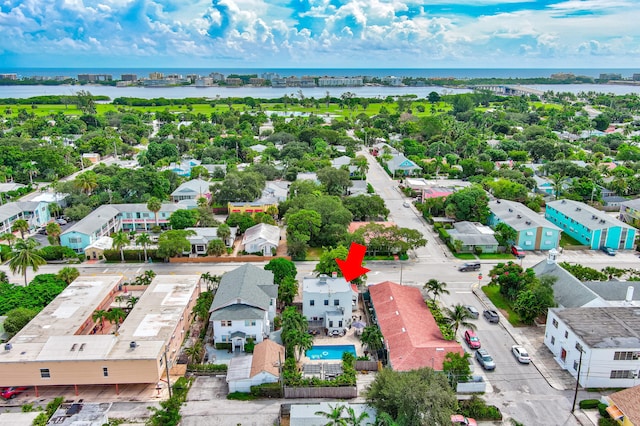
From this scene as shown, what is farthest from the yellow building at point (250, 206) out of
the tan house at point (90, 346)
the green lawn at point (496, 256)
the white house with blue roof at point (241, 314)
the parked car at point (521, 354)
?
the parked car at point (521, 354)

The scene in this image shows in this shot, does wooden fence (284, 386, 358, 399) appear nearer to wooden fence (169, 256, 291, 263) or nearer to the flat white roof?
the flat white roof

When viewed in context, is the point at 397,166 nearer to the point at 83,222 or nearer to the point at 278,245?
the point at 278,245

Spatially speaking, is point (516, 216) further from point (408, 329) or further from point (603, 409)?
point (603, 409)

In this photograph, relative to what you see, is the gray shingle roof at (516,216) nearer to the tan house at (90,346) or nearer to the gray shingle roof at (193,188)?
the tan house at (90,346)

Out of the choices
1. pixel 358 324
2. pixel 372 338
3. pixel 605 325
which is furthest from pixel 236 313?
pixel 605 325

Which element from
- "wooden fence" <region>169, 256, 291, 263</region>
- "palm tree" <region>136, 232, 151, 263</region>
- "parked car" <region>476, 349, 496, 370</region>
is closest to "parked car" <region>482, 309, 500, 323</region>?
"parked car" <region>476, 349, 496, 370</region>
